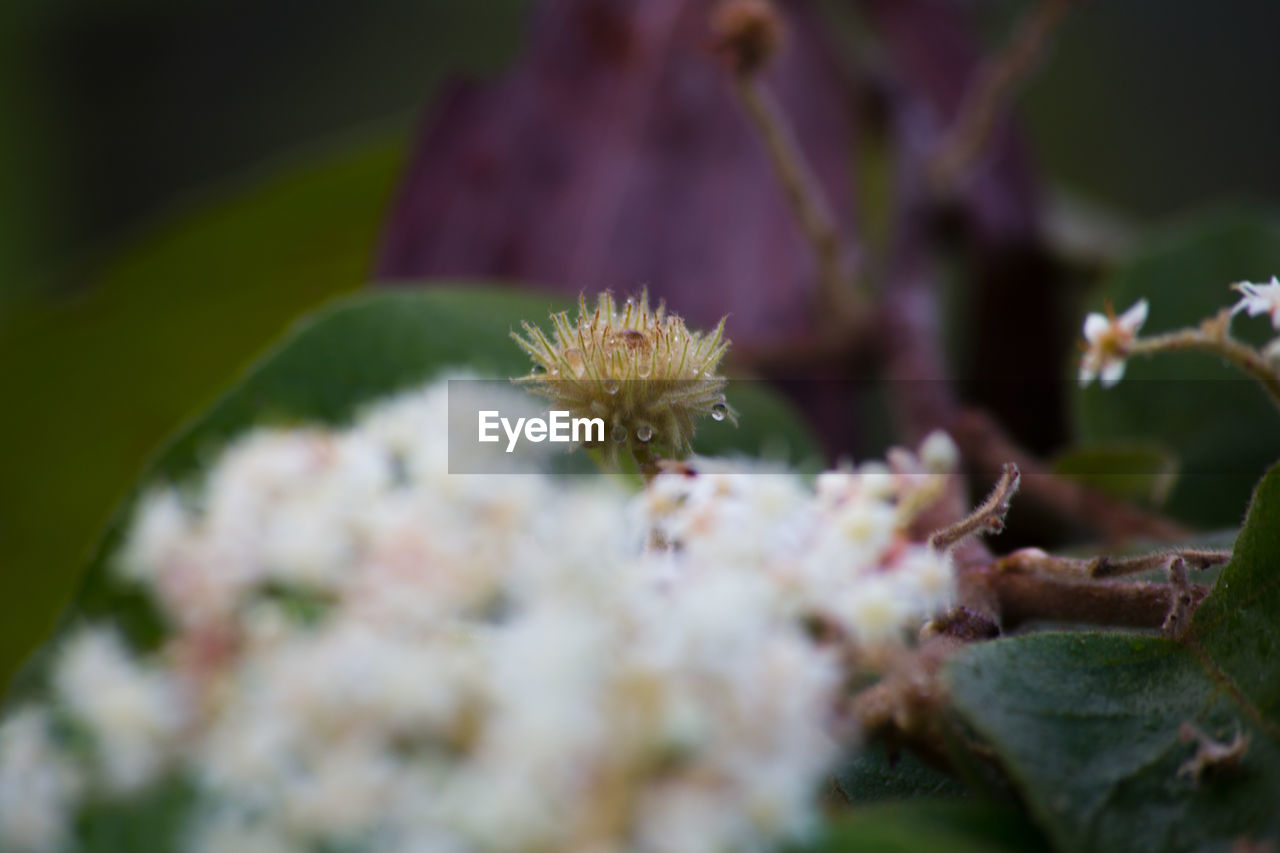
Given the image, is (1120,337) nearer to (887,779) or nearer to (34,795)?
(887,779)

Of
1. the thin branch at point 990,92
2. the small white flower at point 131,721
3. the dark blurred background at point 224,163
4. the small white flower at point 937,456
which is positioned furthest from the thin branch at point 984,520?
the dark blurred background at point 224,163

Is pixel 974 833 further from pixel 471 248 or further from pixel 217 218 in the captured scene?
pixel 217 218

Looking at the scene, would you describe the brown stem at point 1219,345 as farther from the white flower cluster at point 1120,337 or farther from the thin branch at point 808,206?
the thin branch at point 808,206

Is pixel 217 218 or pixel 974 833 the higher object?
pixel 217 218

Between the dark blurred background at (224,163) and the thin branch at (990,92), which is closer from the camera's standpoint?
the thin branch at (990,92)

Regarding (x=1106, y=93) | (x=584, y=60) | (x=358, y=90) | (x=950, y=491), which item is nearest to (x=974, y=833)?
(x=950, y=491)

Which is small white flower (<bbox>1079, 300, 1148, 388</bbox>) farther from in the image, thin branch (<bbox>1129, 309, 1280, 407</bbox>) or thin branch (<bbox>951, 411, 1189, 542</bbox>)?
thin branch (<bbox>951, 411, 1189, 542</bbox>)

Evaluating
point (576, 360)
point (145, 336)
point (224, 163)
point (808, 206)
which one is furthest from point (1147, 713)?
point (224, 163)
